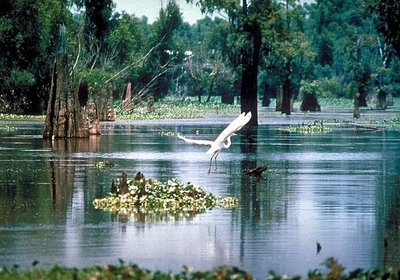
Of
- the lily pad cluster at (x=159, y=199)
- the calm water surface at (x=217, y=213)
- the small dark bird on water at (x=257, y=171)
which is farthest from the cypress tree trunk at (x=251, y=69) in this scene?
the lily pad cluster at (x=159, y=199)

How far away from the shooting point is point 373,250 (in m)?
16.4

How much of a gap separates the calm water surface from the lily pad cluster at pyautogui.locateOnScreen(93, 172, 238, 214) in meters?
0.54

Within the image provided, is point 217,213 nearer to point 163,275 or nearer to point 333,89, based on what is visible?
point 163,275

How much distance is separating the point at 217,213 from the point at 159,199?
153 centimetres

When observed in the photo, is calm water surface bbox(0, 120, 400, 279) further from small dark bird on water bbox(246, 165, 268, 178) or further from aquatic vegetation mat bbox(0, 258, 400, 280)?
aquatic vegetation mat bbox(0, 258, 400, 280)

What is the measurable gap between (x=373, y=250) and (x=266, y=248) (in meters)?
1.37


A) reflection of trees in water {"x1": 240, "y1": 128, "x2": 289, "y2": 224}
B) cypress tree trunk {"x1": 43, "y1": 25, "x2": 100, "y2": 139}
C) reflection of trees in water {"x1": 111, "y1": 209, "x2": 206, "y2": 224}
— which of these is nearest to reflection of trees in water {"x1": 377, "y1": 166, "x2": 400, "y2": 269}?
reflection of trees in water {"x1": 240, "y1": 128, "x2": 289, "y2": 224}

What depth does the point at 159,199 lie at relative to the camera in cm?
2238

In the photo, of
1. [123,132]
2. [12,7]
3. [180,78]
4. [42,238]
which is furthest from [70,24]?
[42,238]

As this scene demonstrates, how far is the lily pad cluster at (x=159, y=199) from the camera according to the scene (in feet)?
72.7

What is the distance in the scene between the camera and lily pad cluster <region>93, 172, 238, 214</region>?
22.2 metres

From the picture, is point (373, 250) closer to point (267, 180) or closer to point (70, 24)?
point (267, 180)

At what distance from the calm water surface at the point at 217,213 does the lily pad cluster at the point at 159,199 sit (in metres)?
0.54

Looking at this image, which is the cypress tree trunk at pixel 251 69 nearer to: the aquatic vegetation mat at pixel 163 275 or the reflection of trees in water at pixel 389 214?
the reflection of trees in water at pixel 389 214
